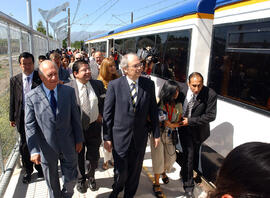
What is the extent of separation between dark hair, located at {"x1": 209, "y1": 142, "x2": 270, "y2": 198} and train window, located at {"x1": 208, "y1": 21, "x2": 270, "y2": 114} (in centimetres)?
232

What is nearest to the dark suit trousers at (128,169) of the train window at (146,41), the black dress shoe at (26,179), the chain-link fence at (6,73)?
the black dress shoe at (26,179)

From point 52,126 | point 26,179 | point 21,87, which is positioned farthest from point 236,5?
point 26,179

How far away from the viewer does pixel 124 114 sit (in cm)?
233

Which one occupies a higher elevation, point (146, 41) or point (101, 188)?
point (146, 41)

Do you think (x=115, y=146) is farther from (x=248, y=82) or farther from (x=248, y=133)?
(x=248, y=82)

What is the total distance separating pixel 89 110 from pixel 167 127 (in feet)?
3.46

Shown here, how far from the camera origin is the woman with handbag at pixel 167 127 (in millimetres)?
2740

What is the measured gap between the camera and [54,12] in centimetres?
1187

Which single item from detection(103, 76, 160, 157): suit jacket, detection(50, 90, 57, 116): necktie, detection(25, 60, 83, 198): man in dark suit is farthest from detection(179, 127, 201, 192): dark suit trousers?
detection(50, 90, 57, 116): necktie

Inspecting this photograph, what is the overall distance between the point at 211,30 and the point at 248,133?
6.96 feet

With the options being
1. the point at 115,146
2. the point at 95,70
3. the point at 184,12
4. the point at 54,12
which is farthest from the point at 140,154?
the point at 54,12

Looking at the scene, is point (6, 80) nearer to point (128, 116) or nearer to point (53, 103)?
point (53, 103)

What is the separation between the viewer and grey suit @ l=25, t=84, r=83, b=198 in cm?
210

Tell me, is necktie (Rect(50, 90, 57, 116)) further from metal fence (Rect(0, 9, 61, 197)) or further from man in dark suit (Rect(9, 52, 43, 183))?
metal fence (Rect(0, 9, 61, 197))
